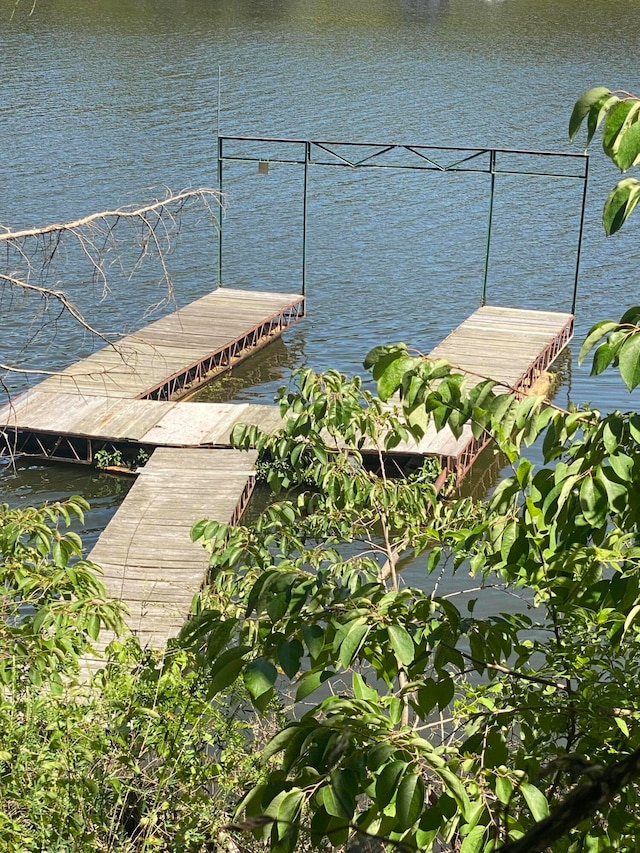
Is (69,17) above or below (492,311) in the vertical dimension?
above

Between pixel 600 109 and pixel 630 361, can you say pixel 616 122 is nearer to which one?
pixel 600 109

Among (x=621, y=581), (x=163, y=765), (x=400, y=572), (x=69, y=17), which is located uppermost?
(x=69, y=17)

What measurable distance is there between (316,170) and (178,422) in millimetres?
17634

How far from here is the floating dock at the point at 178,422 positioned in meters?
11.9

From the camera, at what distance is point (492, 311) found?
22.1m

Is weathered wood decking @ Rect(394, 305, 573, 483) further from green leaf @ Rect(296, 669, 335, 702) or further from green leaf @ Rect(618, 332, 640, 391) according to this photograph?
green leaf @ Rect(618, 332, 640, 391)

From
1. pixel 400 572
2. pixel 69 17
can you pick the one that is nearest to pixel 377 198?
pixel 400 572

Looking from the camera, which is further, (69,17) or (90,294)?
(69,17)

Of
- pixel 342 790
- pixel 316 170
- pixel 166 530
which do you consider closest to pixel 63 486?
pixel 166 530

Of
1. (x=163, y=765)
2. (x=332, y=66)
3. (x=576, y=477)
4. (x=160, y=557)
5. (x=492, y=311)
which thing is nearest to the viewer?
(x=576, y=477)

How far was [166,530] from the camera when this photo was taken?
12953 millimetres

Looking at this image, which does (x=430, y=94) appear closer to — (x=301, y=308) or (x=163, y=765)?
(x=301, y=308)

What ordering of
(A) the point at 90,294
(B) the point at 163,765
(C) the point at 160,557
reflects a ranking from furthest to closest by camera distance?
(A) the point at 90,294
(C) the point at 160,557
(B) the point at 163,765

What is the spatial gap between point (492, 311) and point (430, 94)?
18294 mm
